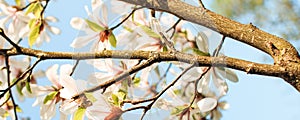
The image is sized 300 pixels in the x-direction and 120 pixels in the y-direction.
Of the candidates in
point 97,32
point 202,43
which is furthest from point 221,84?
point 97,32

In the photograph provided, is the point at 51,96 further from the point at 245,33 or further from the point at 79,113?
the point at 245,33

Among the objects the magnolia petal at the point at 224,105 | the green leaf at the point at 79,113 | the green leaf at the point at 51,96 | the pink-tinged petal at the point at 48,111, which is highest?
the green leaf at the point at 51,96

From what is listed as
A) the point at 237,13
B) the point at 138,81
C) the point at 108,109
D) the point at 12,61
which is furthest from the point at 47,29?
the point at 237,13

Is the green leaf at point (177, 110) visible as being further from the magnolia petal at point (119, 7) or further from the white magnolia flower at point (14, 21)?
the white magnolia flower at point (14, 21)

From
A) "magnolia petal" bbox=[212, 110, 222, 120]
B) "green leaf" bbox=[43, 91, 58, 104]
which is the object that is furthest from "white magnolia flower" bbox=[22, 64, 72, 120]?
"magnolia petal" bbox=[212, 110, 222, 120]

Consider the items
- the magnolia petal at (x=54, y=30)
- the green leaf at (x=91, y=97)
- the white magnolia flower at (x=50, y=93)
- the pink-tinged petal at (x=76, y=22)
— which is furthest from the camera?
the magnolia petal at (x=54, y=30)

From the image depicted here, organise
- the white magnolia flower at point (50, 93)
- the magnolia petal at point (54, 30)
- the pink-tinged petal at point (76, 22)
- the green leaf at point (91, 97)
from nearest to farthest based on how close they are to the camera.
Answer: the green leaf at point (91, 97) < the white magnolia flower at point (50, 93) < the pink-tinged petal at point (76, 22) < the magnolia petal at point (54, 30)

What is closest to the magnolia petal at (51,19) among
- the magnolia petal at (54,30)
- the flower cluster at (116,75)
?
the magnolia petal at (54,30)

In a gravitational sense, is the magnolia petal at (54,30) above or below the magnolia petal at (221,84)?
above

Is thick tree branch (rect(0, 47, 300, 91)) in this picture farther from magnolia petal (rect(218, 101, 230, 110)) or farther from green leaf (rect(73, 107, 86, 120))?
magnolia petal (rect(218, 101, 230, 110))
